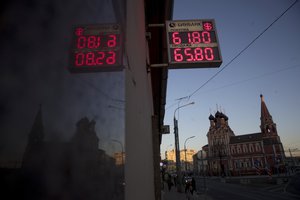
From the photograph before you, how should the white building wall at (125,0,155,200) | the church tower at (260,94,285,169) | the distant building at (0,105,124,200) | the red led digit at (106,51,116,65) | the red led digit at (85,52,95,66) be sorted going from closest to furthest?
the distant building at (0,105,124,200)
the red led digit at (85,52,95,66)
the red led digit at (106,51,116,65)
the white building wall at (125,0,155,200)
the church tower at (260,94,285,169)

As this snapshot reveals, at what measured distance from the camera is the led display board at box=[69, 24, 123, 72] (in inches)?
20.0

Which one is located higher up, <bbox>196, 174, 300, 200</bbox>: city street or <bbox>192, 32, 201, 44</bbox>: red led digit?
<bbox>192, 32, 201, 44</bbox>: red led digit

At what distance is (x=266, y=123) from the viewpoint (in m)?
67.6

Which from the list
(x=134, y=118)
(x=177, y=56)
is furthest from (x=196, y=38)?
(x=134, y=118)

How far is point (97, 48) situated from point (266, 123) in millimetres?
76443

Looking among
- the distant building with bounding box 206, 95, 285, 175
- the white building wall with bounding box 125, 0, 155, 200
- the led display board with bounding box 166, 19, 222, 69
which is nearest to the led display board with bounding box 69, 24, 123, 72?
the white building wall with bounding box 125, 0, 155, 200

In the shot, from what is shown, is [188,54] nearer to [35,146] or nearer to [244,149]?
[35,146]

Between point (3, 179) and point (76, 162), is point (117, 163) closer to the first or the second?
point (76, 162)

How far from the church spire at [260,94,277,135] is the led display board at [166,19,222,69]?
71.6 m

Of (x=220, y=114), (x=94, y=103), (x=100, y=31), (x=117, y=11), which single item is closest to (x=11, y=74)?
(x=94, y=103)

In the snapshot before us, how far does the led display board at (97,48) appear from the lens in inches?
20.0

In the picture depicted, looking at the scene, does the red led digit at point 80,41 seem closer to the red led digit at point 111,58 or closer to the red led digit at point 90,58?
the red led digit at point 90,58

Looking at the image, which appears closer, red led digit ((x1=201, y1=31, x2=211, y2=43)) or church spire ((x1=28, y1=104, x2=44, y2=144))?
church spire ((x1=28, y1=104, x2=44, y2=144))

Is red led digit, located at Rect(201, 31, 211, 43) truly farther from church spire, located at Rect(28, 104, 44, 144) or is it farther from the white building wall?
church spire, located at Rect(28, 104, 44, 144)
